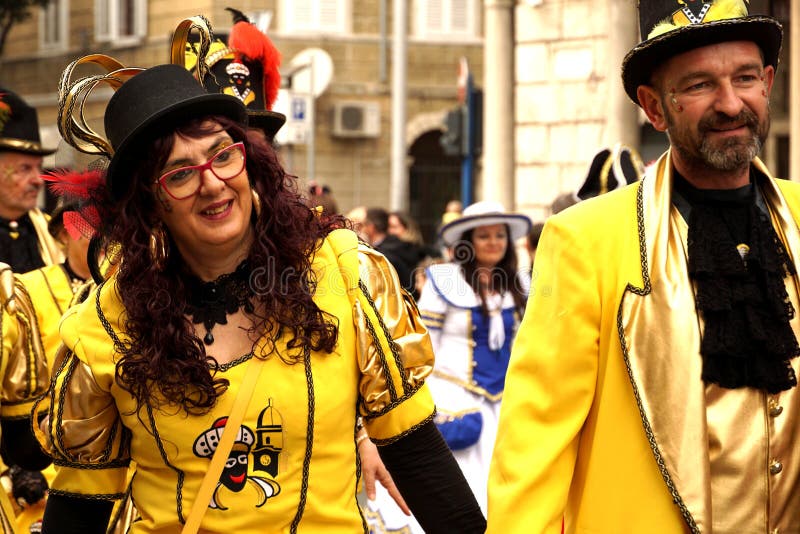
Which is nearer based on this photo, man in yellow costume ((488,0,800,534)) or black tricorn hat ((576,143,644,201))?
man in yellow costume ((488,0,800,534))

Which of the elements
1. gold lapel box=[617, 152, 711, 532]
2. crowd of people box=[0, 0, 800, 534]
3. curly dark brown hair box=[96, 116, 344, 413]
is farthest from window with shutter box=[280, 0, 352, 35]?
gold lapel box=[617, 152, 711, 532]

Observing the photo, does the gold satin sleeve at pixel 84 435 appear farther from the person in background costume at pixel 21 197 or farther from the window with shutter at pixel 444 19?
the window with shutter at pixel 444 19

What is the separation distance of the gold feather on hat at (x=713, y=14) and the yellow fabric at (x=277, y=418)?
92 cm

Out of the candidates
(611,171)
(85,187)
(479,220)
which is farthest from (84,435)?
(479,220)

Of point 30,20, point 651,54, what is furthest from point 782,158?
point 30,20

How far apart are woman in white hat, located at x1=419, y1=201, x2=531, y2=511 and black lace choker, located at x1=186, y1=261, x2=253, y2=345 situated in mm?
3937

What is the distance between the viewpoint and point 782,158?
16.3m

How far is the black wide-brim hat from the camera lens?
3162mm

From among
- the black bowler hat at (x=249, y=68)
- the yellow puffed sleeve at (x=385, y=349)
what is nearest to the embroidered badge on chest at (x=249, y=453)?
the yellow puffed sleeve at (x=385, y=349)

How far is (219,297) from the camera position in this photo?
3.33m

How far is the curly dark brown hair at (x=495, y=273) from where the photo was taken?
7.52 m

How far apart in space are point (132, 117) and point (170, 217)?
265 millimetres

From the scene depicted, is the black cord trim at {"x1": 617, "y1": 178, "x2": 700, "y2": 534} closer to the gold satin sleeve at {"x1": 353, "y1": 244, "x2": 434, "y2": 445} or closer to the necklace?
the gold satin sleeve at {"x1": 353, "y1": 244, "x2": 434, "y2": 445}

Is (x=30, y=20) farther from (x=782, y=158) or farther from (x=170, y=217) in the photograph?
(x=170, y=217)
